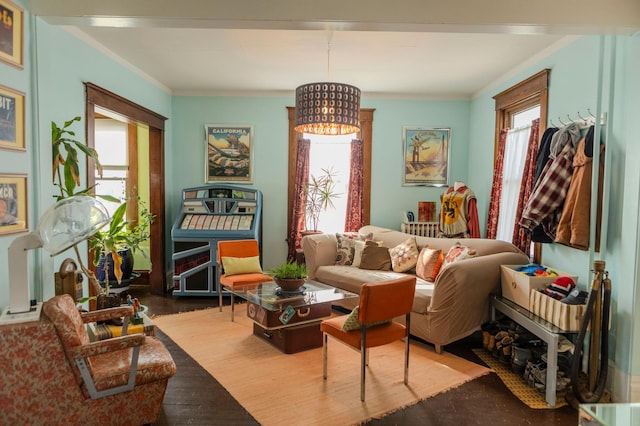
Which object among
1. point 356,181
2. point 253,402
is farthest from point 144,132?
point 253,402

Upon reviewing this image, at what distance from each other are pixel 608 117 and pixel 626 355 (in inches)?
64.0

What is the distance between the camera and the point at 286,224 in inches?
230

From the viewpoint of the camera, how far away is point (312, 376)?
10.2 feet

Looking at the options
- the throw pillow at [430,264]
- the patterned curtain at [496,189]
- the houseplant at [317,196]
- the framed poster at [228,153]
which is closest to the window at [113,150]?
the framed poster at [228,153]

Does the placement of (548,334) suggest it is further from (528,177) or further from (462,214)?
(462,214)

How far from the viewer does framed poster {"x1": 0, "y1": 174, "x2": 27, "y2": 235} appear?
242 cm

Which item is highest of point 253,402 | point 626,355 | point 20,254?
point 20,254

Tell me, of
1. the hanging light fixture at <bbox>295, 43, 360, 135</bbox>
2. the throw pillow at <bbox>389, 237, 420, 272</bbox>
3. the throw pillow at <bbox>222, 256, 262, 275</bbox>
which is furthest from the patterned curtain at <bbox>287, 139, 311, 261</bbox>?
the hanging light fixture at <bbox>295, 43, 360, 135</bbox>

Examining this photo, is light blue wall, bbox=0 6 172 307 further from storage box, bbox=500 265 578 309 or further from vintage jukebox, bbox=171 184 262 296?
storage box, bbox=500 265 578 309

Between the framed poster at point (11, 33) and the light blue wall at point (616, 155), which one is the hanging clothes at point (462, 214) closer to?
the light blue wall at point (616, 155)

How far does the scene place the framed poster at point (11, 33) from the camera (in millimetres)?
2398

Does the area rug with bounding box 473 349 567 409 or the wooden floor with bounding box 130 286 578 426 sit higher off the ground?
the area rug with bounding box 473 349 567 409

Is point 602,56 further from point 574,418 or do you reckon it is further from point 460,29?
point 574,418

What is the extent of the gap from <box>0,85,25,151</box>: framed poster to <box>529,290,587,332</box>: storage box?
3.68 meters
